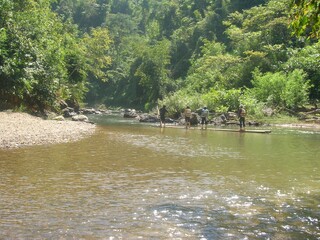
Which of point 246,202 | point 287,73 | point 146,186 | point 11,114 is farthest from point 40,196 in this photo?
point 287,73

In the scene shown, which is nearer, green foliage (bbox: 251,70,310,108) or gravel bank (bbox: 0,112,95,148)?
gravel bank (bbox: 0,112,95,148)

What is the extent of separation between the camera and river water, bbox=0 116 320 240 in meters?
5.95

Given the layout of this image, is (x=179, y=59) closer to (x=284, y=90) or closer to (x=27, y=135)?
(x=284, y=90)

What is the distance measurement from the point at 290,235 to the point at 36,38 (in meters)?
29.0

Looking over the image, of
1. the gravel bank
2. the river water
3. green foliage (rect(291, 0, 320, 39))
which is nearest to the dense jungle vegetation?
green foliage (rect(291, 0, 320, 39))

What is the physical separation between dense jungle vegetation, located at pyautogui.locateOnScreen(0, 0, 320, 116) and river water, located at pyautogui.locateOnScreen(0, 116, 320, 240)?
3.23 meters

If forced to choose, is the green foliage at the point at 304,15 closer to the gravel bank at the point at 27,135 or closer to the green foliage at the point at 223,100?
the gravel bank at the point at 27,135

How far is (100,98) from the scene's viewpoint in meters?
85.5

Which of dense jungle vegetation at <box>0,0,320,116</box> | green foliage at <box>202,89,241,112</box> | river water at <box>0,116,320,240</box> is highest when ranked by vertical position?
dense jungle vegetation at <box>0,0,320,116</box>

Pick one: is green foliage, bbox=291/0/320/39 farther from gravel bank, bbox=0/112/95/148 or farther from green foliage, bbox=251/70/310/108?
green foliage, bbox=251/70/310/108

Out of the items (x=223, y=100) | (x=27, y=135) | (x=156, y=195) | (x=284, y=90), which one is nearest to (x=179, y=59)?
(x=223, y=100)

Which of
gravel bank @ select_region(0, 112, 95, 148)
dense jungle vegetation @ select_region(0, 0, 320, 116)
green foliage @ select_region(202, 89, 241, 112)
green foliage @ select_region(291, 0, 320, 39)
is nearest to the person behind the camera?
green foliage @ select_region(291, 0, 320, 39)

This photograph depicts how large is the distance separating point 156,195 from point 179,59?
67.1m

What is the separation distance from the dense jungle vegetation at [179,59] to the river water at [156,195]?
3.23 metres
